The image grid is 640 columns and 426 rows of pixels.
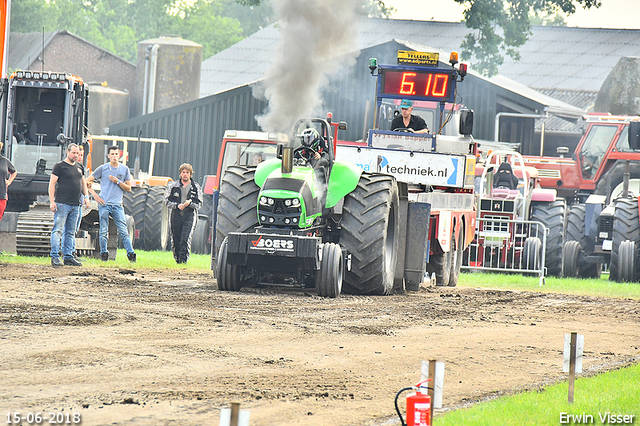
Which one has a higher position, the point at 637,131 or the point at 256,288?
the point at 637,131

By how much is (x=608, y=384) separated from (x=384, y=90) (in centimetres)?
969

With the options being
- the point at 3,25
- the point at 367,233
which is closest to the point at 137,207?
the point at 3,25

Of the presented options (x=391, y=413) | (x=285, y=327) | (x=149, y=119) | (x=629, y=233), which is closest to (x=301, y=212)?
(x=285, y=327)

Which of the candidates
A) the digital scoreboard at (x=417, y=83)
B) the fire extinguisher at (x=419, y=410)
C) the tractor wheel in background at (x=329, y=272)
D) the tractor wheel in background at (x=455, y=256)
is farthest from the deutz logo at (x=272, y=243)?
the fire extinguisher at (x=419, y=410)

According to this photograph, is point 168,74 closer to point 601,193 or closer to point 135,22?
point 601,193

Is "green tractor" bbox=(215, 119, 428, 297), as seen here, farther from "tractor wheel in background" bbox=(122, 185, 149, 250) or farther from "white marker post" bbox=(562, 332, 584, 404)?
"tractor wheel in background" bbox=(122, 185, 149, 250)

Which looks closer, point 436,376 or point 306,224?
point 436,376

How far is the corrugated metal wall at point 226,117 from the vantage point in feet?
102

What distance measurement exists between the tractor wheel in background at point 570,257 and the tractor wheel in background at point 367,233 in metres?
7.68

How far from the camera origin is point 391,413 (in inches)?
238

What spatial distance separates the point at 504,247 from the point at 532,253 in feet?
1.77

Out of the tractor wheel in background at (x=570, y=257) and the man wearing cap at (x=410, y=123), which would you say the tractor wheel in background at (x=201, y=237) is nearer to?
the man wearing cap at (x=410, y=123)

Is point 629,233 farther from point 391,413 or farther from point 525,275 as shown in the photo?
point 391,413

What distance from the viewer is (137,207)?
842 inches
